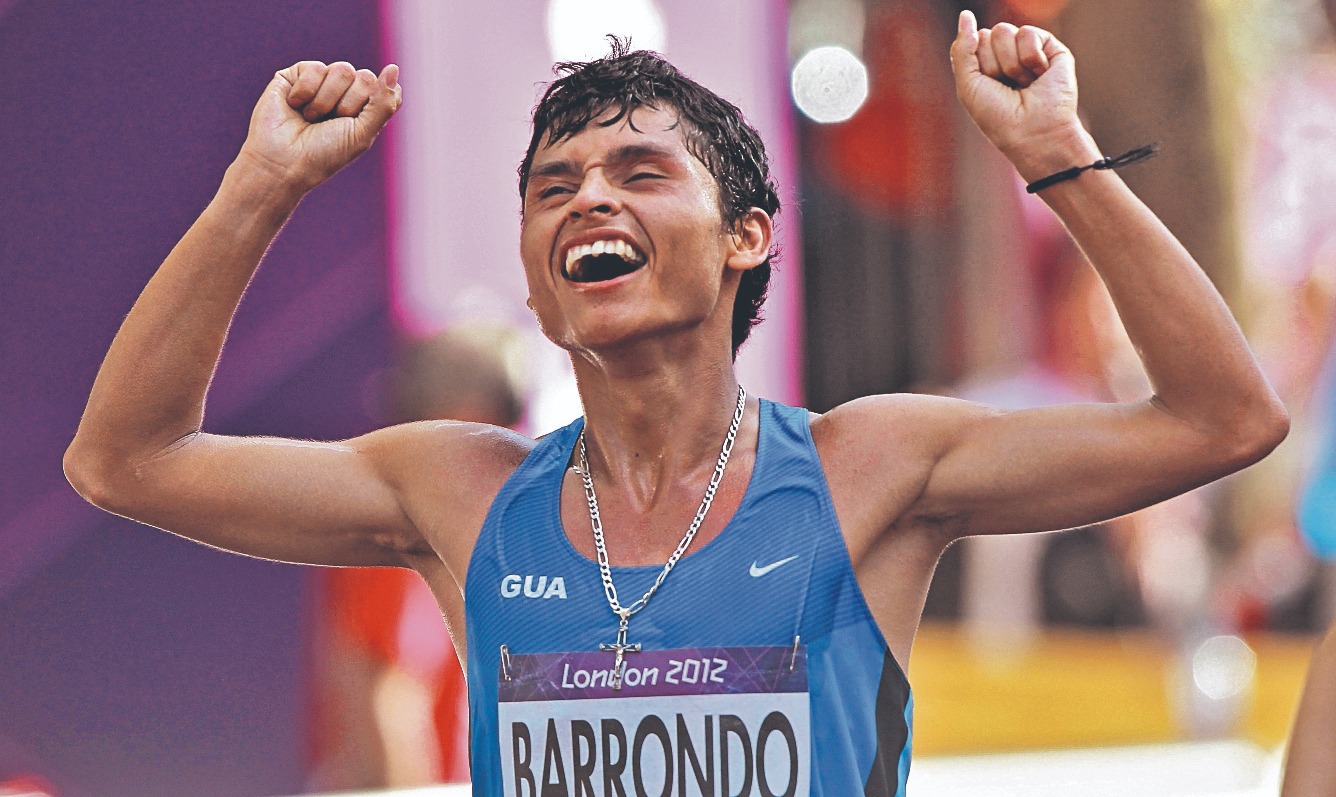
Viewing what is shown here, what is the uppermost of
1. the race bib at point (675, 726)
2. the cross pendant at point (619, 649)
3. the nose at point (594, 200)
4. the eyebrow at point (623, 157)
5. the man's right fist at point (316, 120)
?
the man's right fist at point (316, 120)

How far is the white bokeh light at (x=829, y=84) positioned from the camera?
6.59 m

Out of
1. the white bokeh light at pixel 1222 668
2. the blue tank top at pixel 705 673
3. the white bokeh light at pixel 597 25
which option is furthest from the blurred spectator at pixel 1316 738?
the white bokeh light at pixel 1222 668

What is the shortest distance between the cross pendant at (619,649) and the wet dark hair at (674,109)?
0.71 meters

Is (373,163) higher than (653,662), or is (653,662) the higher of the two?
(373,163)

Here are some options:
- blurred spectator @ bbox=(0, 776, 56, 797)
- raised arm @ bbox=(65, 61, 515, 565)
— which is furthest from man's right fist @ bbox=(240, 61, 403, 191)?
blurred spectator @ bbox=(0, 776, 56, 797)

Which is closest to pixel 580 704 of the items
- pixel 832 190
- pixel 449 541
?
pixel 449 541

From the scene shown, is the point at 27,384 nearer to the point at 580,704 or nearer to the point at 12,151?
the point at 12,151

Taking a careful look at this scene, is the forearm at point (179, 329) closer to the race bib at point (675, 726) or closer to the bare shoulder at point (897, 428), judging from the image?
the race bib at point (675, 726)

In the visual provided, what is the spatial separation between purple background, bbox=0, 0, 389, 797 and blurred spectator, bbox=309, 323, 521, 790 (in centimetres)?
16

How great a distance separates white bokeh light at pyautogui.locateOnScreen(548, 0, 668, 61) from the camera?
586 cm

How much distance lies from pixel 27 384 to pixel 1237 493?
20.5ft

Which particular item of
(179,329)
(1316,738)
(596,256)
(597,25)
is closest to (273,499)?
(179,329)

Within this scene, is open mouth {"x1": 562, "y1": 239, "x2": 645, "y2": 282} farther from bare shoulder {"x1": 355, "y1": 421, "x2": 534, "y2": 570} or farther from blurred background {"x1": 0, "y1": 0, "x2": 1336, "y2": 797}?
blurred background {"x1": 0, "y1": 0, "x2": 1336, "y2": 797}

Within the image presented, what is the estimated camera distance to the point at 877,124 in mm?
7000
